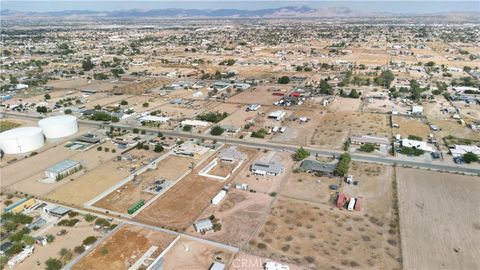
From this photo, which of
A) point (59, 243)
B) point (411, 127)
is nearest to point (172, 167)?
point (59, 243)

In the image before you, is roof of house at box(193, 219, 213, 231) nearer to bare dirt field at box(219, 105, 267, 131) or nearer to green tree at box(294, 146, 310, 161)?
green tree at box(294, 146, 310, 161)

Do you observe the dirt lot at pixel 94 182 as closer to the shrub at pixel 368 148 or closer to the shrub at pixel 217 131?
the shrub at pixel 217 131

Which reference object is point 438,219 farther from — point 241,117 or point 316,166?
point 241,117

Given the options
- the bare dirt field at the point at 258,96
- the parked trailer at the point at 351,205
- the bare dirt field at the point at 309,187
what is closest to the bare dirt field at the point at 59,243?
the bare dirt field at the point at 309,187

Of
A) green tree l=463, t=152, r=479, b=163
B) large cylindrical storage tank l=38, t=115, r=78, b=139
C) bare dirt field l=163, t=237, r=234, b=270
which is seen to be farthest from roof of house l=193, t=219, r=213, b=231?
green tree l=463, t=152, r=479, b=163

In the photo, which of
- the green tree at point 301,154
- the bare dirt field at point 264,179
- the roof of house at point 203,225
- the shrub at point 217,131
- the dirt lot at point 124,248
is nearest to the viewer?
the dirt lot at point 124,248

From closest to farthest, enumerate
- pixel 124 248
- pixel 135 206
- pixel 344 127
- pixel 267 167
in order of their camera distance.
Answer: pixel 124 248, pixel 135 206, pixel 267 167, pixel 344 127
